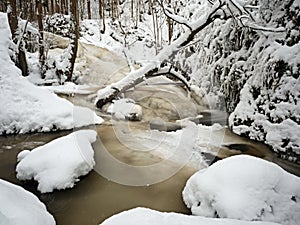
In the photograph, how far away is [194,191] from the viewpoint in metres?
3.99

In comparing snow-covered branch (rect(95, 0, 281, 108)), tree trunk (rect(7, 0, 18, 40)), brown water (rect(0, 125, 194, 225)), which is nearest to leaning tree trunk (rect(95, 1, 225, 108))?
snow-covered branch (rect(95, 0, 281, 108))

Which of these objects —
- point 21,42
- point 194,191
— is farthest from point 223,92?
point 21,42

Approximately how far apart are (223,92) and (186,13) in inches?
241

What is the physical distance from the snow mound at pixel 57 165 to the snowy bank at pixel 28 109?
204 centimetres

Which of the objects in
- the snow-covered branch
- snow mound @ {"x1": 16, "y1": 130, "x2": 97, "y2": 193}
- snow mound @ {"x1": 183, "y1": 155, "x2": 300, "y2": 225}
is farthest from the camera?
the snow-covered branch

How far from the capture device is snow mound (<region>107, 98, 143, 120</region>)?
26.8 feet

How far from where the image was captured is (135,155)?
18.5ft

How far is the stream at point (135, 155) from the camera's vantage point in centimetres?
404

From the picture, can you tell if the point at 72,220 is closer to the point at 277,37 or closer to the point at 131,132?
the point at 131,132

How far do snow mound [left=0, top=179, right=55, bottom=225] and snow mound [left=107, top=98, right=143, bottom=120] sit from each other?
16.9ft

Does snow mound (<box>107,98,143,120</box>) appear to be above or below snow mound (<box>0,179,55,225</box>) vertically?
below

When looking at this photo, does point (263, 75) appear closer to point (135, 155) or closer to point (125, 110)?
point (135, 155)

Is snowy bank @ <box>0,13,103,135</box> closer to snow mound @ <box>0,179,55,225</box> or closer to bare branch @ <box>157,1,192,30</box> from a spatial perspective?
bare branch @ <box>157,1,192,30</box>

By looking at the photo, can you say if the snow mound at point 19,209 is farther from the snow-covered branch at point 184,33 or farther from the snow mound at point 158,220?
the snow-covered branch at point 184,33
